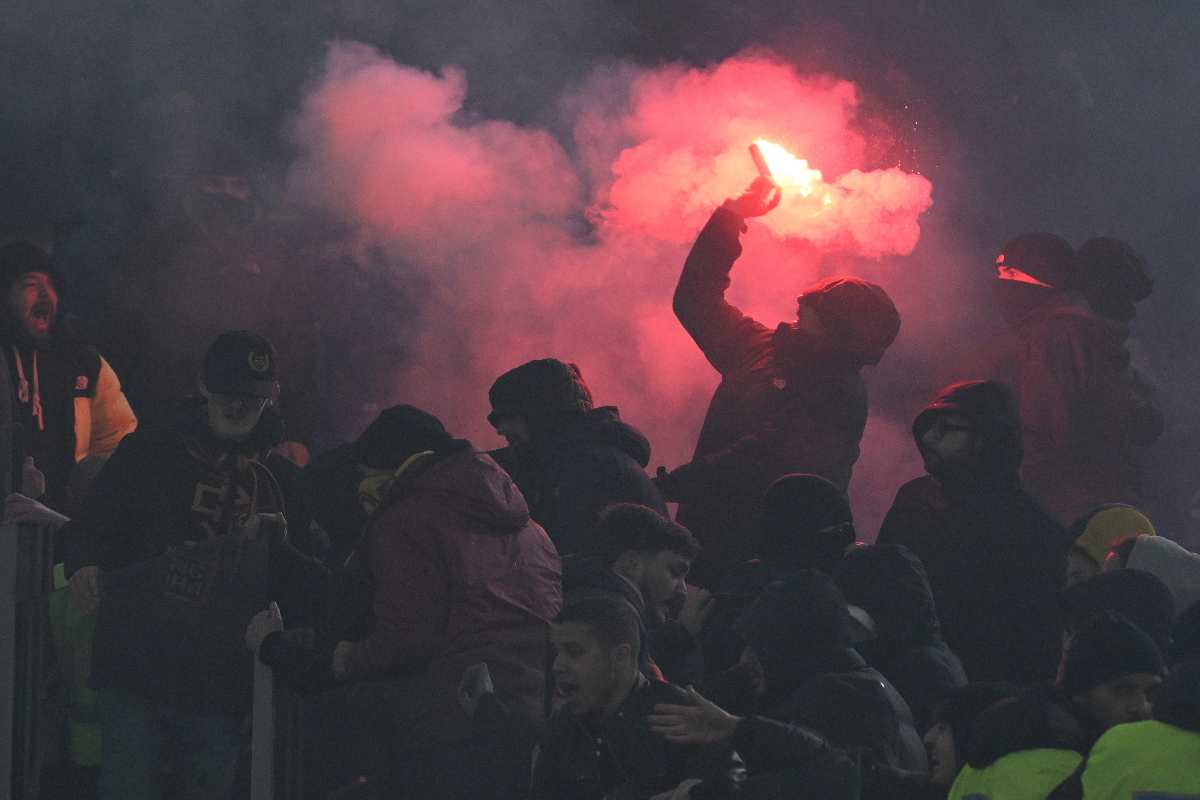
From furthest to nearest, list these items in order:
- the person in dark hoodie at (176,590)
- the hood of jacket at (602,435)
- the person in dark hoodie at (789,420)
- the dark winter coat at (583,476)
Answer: the person in dark hoodie at (789,420) < the hood of jacket at (602,435) < the dark winter coat at (583,476) < the person in dark hoodie at (176,590)

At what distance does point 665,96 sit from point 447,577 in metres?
A: 5.10

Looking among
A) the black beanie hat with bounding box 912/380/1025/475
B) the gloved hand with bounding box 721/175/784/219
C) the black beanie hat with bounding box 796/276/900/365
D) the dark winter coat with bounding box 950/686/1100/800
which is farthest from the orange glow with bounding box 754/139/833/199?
the dark winter coat with bounding box 950/686/1100/800

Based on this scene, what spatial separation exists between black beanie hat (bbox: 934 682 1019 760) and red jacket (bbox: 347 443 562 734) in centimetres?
105

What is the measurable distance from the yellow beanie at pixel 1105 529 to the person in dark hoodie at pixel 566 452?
128 centimetres

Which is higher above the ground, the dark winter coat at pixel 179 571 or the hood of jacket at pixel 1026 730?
the dark winter coat at pixel 179 571

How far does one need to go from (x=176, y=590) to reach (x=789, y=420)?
2.26 meters

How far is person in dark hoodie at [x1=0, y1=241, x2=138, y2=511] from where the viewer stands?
5.38 m

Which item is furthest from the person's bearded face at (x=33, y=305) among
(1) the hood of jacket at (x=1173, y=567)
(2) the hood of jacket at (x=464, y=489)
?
(1) the hood of jacket at (x=1173, y=567)

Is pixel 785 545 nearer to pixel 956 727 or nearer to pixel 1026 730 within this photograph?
pixel 956 727

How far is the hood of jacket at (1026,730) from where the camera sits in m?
3.15

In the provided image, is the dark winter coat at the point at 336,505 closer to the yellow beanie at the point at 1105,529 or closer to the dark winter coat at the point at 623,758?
the dark winter coat at the point at 623,758

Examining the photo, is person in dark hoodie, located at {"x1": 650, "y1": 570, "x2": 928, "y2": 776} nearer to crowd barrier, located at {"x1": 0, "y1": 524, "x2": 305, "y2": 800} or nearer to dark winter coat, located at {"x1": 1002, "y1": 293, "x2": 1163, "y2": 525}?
crowd barrier, located at {"x1": 0, "y1": 524, "x2": 305, "y2": 800}

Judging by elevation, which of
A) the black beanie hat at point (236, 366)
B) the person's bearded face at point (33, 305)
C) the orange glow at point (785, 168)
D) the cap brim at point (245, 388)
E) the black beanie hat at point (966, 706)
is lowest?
the black beanie hat at point (966, 706)

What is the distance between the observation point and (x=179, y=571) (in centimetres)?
438
